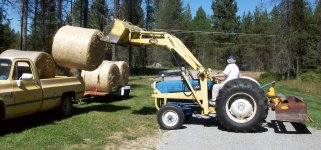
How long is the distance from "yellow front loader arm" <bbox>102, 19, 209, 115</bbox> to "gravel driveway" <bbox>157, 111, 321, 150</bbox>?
3.03 feet

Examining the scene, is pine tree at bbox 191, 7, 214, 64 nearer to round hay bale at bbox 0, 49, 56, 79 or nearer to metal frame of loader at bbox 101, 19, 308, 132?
round hay bale at bbox 0, 49, 56, 79

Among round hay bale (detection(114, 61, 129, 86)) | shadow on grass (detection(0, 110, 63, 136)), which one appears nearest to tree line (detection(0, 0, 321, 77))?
round hay bale (detection(114, 61, 129, 86))

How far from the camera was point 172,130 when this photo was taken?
12.0 meters

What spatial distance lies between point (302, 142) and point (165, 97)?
13.5 ft

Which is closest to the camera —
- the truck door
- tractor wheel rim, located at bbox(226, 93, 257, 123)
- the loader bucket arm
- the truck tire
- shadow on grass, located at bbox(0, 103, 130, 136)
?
the truck door

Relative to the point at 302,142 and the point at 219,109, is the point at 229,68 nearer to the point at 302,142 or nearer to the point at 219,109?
the point at 219,109

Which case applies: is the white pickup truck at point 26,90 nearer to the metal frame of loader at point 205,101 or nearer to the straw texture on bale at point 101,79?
the metal frame of loader at point 205,101

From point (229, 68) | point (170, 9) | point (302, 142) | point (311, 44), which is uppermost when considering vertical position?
point (170, 9)

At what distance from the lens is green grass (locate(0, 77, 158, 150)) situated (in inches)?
382

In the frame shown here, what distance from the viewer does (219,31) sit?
266 ft

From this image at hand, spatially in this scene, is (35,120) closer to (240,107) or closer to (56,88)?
(56,88)

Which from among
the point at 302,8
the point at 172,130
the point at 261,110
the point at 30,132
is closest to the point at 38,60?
the point at 30,132

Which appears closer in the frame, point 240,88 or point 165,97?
point 240,88

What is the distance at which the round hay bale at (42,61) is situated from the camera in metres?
13.5
